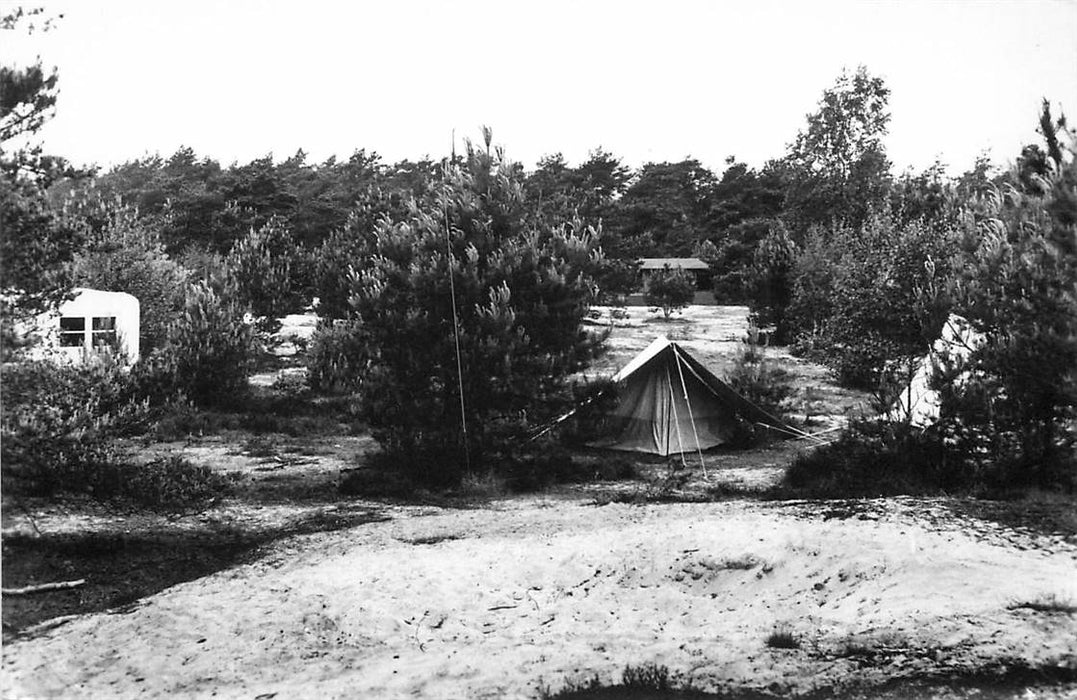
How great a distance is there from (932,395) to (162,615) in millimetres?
6065

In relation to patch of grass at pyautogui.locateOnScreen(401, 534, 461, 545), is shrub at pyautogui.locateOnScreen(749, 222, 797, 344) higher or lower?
higher

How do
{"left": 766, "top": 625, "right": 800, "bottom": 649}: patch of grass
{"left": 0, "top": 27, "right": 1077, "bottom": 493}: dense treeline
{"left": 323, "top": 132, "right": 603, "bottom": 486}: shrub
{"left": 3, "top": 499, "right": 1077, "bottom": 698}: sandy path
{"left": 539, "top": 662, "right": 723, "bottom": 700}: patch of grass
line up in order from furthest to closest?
{"left": 323, "top": 132, "right": 603, "bottom": 486}: shrub < {"left": 0, "top": 27, "right": 1077, "bottom": 493}: dense treeline < {"left": 766, "top": 625, "right": 800, "bottom": 649}: patch of grass < {"left": 3, "top": 499, "right": 1077, "bottom": 698}: sandy path < {"left": 539, "top": 662, "right": 723, "bottom": 700}: patch of grass

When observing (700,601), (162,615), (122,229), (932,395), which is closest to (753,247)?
(932,395)

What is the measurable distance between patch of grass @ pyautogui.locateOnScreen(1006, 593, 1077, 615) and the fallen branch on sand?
212 inches

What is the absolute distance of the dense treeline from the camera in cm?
572

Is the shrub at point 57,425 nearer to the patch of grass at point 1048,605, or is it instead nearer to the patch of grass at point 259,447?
the patch of grass at point 259,447

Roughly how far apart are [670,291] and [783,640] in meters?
7.95

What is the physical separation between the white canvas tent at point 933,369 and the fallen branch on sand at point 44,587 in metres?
6.24

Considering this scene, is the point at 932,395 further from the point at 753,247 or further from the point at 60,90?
the point at 60,90

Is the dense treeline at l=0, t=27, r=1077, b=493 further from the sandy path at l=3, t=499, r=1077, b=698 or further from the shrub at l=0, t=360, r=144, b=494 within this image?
the sandy path at l=3, t=499, r=1077, b=698

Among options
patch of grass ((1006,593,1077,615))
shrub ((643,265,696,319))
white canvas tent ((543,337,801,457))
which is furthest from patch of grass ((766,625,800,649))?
shrub ((643,265,696,319))

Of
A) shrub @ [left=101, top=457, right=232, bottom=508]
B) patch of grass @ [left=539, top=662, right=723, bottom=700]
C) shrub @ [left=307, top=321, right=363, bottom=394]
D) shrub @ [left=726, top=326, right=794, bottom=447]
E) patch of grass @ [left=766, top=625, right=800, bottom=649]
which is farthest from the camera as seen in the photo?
shrub @ [left=726, top=326, right=794, bottom=447]

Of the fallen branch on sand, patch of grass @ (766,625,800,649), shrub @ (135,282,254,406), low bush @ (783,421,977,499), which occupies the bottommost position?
patch of grass @ (766,625,800,649)

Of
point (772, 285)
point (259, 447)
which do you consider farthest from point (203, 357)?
point (772, 285)
